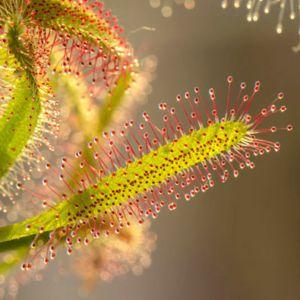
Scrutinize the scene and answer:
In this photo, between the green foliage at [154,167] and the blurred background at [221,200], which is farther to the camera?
the blurred background at [221,200]

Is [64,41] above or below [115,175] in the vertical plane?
above

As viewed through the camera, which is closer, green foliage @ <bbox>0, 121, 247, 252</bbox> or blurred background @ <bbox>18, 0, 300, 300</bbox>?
green foliage @ <bbox>0, 121, 247, 252</bbox>

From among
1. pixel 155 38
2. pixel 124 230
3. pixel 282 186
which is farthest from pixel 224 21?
pixel 124 230

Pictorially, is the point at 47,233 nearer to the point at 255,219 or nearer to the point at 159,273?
the point at 159,273

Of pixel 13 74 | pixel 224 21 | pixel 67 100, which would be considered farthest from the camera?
pixel 224 21

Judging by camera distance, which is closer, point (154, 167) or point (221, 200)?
point (154, 167)

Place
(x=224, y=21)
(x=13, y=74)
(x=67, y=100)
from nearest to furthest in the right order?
(x=13, y=74)
(x=67, y=100)
(x=224, y=21)

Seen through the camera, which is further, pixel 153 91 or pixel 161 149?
pixel 153 91

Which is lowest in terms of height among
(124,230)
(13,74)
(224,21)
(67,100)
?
(124,230)
